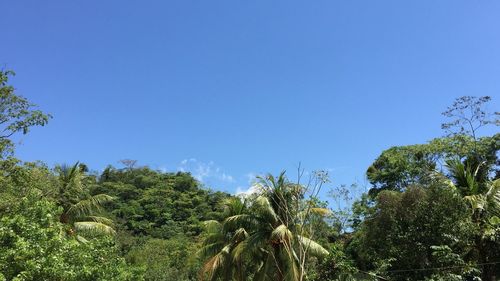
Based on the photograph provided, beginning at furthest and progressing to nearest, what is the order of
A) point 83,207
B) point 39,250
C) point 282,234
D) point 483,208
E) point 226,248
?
point 83,207
point 226,248
point 483,208
point 282,234
point 39,250

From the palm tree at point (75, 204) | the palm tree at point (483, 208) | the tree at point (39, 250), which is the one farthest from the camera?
the palm tree at point (75, 204)

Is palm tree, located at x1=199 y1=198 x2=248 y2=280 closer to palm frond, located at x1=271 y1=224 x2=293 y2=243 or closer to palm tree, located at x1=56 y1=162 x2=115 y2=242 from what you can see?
palm frond, located at x1=271 y1=224 x2=293 y2=243

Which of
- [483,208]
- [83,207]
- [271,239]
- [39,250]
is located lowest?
[39,250]

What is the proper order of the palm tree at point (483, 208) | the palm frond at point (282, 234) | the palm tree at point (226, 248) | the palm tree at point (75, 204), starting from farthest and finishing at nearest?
1. the palm tree at point (75, 204)
2. the palm tree at point (226, 248)
3. the palm frond at point (282, 234)
4. the palm tree at point (483, 208)

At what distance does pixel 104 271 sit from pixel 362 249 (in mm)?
12339

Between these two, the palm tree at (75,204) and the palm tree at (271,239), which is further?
the palm tree at (75,204)

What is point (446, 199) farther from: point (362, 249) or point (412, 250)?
point (362, 249)

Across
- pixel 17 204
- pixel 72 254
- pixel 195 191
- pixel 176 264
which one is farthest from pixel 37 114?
pixel 195 191

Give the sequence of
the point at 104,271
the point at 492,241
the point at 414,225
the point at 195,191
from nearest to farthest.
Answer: the point at 104,271
the point at 492,241
the point at 414,225
the point at 195,191

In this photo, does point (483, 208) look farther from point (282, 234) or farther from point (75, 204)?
point (75, 204)

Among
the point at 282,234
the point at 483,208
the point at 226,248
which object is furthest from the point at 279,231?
the point at 483,208

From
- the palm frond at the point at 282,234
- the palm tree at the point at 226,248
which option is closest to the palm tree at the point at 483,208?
the palm frond at the point at 282,234

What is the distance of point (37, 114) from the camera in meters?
12.7

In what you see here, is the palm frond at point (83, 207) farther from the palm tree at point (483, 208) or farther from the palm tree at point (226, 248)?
the palm tree at point (483, 208)
